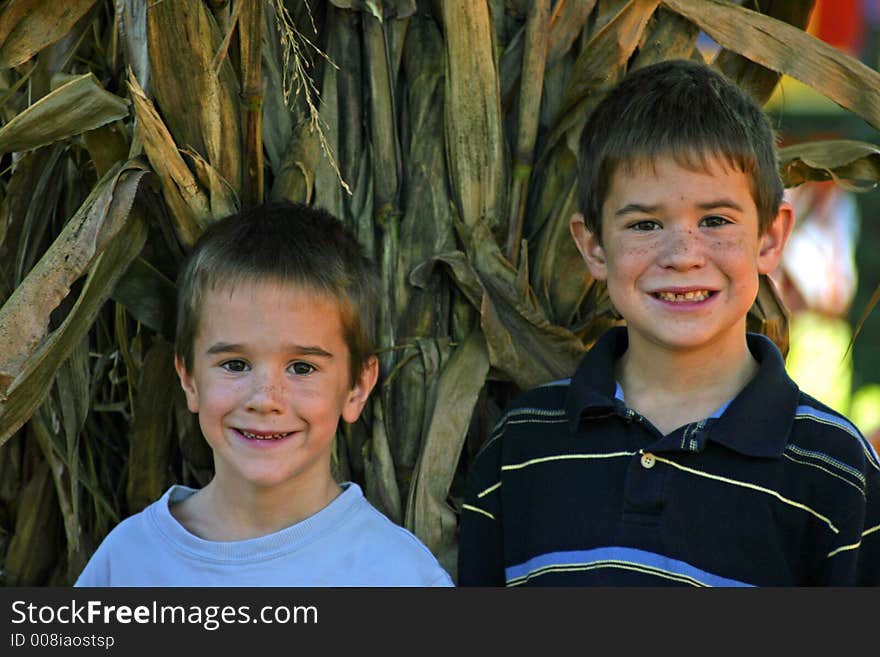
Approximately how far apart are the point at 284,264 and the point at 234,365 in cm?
15

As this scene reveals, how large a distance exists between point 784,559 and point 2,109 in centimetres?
128

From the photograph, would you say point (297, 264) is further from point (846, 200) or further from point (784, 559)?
point (846, 200)

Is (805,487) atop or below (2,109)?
below

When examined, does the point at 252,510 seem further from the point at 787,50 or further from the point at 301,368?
the point at 787,50

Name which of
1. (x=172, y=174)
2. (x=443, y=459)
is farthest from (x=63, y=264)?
(x=443, y=459)

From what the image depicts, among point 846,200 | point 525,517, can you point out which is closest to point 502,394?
point 525,517

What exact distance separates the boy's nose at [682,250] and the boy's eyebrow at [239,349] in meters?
0.47

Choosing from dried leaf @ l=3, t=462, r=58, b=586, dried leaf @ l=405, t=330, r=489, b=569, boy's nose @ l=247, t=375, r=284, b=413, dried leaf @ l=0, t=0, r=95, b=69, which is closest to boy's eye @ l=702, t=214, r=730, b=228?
dried leaf @ l=405, t=330, r=489, b=569

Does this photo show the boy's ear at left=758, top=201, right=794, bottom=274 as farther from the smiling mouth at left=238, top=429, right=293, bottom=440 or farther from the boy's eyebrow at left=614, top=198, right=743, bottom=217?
the smiling mouth at left=238, top=429, right=293, bottom=440

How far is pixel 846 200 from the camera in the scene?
11.5 ft

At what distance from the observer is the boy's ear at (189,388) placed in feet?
5.42

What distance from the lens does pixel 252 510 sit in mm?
1657

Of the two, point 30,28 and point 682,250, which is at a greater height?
point 30,28

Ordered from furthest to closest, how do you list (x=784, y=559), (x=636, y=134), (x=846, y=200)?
(x=846, y=200) < (x=636, y=134) < (x=784, y=559)
